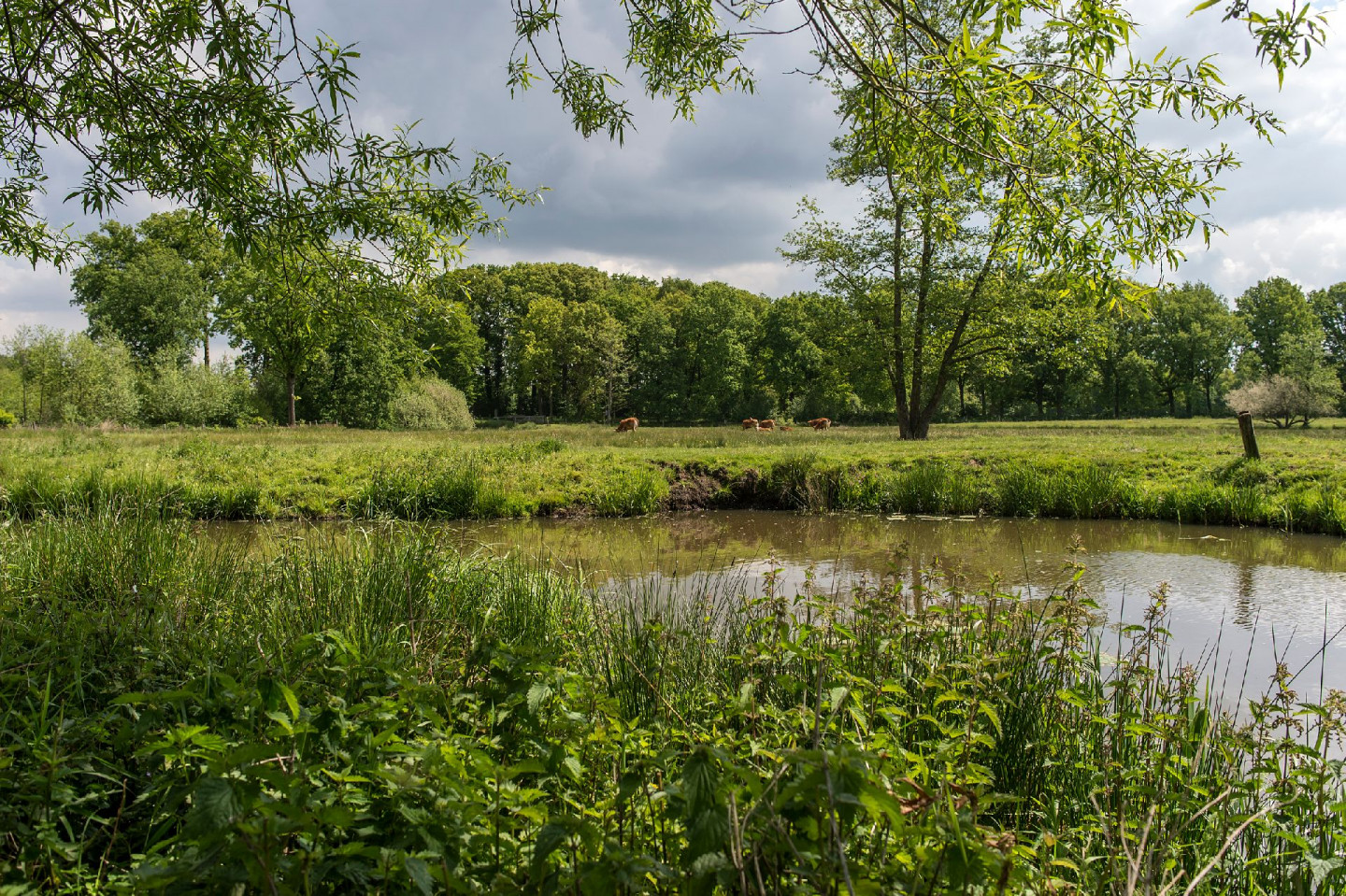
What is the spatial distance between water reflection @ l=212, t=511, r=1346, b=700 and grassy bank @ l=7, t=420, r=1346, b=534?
67cm

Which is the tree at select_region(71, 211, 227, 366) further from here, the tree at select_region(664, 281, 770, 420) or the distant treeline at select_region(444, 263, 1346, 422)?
the tree at select_region(664, 281, 770, 420)

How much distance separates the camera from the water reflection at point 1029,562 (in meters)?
5.78

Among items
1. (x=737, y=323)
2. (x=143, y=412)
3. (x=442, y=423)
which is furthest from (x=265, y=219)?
(x=737, y=323)

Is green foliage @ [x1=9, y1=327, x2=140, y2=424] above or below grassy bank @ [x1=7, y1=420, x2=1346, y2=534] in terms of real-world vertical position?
above

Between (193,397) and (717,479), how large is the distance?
3315 centimetres

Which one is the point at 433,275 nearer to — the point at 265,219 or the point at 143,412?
the point at 265,219

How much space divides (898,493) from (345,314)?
1172 centimetres

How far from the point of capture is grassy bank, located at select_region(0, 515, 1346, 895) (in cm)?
150

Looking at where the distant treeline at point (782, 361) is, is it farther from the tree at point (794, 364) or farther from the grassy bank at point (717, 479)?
the grassy bank at point (717, 479)

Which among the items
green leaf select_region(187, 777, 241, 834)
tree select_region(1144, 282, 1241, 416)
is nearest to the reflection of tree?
green leaf select_region(187, 777, 241, 834)

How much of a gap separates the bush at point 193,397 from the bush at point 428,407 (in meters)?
7.93

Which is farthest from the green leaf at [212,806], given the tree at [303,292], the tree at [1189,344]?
the tree at [1189,344]

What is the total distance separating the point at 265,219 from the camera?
4.43 metres

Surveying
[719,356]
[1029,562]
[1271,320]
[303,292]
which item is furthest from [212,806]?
[1271,320]
